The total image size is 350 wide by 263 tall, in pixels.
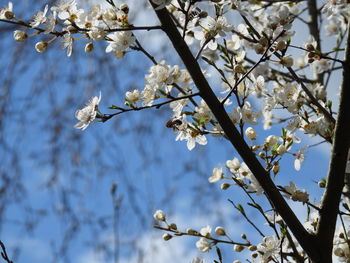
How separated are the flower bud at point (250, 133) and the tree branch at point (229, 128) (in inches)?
9.1

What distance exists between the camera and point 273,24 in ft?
5.03

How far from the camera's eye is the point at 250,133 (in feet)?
5.67

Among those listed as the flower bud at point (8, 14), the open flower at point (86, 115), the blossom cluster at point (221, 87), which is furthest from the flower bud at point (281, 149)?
the flower bud at point (8, 14)

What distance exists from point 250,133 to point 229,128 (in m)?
0.26

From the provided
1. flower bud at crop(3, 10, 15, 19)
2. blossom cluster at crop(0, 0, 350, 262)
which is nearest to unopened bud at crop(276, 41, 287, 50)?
blossom cluster at crop(0, 0, 350, 262)

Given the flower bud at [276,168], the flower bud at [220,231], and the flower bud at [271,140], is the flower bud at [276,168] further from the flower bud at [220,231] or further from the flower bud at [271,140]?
the flower bud at [220,231]

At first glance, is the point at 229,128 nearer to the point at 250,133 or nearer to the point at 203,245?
the point at 250,133

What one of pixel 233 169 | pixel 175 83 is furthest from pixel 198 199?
pixel 175 83

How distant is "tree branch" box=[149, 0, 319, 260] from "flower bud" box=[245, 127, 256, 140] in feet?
0.76

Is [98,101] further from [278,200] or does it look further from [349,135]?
[349,135]

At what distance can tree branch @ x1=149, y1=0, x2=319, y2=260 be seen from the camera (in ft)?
4.86

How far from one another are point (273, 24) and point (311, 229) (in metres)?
0.68

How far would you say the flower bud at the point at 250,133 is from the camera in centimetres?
173

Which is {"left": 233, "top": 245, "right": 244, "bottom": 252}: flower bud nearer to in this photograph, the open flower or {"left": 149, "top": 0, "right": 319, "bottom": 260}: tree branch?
{"left": 149, "top": 0, "right": 319, "bottom": 260}: tree branch
